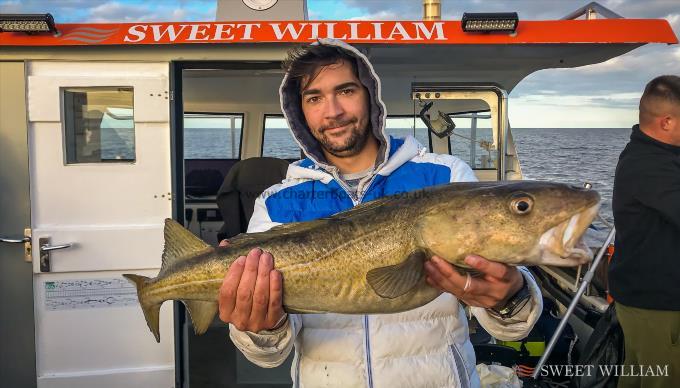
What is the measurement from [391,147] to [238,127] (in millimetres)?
6716

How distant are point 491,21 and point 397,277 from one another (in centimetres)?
299

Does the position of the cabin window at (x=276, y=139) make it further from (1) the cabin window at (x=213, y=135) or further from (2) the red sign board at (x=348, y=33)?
(2) the red sign board at (x=348, y=33)

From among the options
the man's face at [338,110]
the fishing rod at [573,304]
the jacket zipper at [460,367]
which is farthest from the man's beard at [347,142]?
the fishing rod at [573,304]

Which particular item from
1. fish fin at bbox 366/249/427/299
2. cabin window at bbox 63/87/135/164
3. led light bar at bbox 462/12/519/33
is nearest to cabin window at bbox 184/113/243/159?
cabin window at bbox 63/87/135/164

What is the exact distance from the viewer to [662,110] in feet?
12.3

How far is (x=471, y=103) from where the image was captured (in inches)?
311

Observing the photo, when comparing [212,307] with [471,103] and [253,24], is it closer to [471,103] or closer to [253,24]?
[253,24]

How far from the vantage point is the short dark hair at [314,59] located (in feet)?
9.03

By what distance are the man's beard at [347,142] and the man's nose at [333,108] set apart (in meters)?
0.05

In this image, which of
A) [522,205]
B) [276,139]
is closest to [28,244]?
[522,205]

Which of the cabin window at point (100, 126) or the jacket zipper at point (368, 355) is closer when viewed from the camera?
the jacket zipper at point (368, 355)

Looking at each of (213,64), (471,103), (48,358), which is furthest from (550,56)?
(48,358)

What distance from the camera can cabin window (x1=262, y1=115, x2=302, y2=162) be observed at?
8891mm

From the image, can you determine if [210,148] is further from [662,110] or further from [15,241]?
[662,110]
